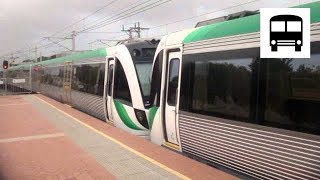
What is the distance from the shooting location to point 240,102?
7.35m

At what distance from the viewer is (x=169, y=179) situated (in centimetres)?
788

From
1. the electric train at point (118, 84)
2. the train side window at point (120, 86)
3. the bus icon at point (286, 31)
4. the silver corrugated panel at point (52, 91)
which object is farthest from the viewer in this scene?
the silver corrugated panel at point (52, 91)

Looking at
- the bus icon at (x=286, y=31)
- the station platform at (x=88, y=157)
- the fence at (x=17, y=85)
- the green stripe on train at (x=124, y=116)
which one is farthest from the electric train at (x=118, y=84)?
the fence at (x=17, y=85)

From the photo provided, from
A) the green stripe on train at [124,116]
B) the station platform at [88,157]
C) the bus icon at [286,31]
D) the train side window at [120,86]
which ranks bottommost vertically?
the station platform at [88,157]

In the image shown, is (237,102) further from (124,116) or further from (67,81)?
(67,81)

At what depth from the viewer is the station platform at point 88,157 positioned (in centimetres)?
837

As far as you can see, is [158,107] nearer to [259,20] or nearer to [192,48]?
[192,48]

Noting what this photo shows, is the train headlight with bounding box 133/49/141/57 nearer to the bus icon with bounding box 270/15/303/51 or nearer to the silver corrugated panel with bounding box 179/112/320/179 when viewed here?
the silver corrugated panel with bounding box 179/112/320/179

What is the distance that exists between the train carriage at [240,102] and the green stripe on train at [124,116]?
2.76 meters

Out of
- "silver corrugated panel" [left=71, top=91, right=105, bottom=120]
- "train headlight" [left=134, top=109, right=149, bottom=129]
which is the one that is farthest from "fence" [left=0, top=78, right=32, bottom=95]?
"train headlight" [left=134, top=109, right=149, bottom=129]

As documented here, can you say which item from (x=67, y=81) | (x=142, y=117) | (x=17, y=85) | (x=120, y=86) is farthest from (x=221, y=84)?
(x=17, y=85)

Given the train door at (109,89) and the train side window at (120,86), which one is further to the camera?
the train door at (109,89)

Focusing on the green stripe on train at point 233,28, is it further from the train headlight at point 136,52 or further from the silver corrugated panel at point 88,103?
the silver corrugated panel at point 88,103

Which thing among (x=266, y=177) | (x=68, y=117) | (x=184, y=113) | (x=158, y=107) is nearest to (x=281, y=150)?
(x=266, y=177)
